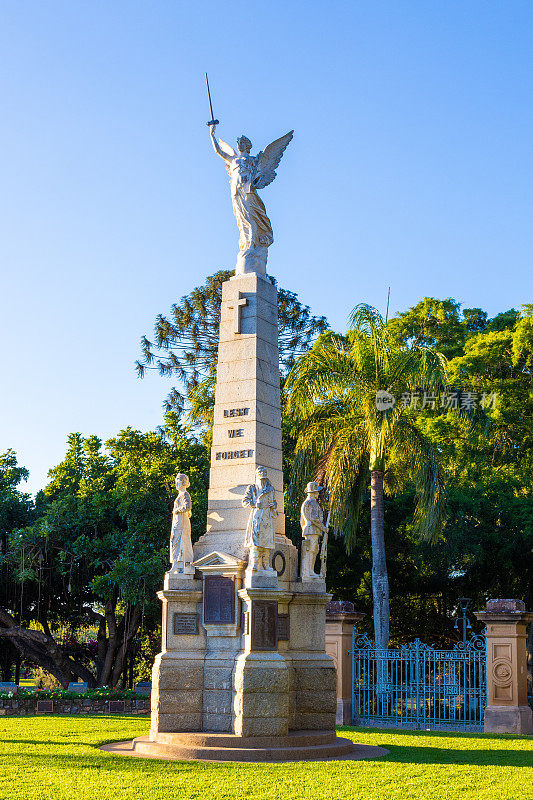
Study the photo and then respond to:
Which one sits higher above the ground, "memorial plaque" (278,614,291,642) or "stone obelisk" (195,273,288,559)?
"stone obelisk" (195,273,288,559)

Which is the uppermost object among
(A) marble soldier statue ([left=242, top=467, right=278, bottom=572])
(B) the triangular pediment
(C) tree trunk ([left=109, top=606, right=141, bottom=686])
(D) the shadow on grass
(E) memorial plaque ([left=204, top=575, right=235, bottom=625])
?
(A) marble soldier statue ([left=242, top=467, right=278, bottom=572])

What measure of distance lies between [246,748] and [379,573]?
10732 mm

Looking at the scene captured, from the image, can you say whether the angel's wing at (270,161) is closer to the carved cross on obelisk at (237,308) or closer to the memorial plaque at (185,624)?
the carved cross on obelisk at (237,308)

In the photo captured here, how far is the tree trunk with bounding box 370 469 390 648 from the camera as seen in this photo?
23094 millimetres

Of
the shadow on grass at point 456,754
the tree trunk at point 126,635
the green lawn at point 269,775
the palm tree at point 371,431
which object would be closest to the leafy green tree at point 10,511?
the tree trunk at point 126,635

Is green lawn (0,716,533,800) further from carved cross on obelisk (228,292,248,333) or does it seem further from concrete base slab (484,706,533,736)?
carved cross on obelisk (228,292,248,333)

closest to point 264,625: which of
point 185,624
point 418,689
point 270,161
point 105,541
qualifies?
point 185,624

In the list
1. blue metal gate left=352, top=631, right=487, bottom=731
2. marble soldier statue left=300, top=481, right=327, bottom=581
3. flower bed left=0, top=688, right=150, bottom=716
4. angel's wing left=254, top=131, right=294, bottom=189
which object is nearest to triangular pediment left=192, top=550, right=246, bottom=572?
marble soldier statue left=300, top=481, right=327, bottom=581

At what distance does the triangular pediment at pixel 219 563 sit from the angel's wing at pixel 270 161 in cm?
711

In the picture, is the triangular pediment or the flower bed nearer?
the triangular pediment

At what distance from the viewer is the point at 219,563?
1485 centimetres

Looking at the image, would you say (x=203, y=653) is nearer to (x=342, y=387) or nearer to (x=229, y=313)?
(x=229, y=313)

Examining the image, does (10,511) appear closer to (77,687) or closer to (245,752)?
(77,687)

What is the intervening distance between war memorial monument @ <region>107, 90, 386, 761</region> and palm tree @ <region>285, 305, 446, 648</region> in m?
6.83
